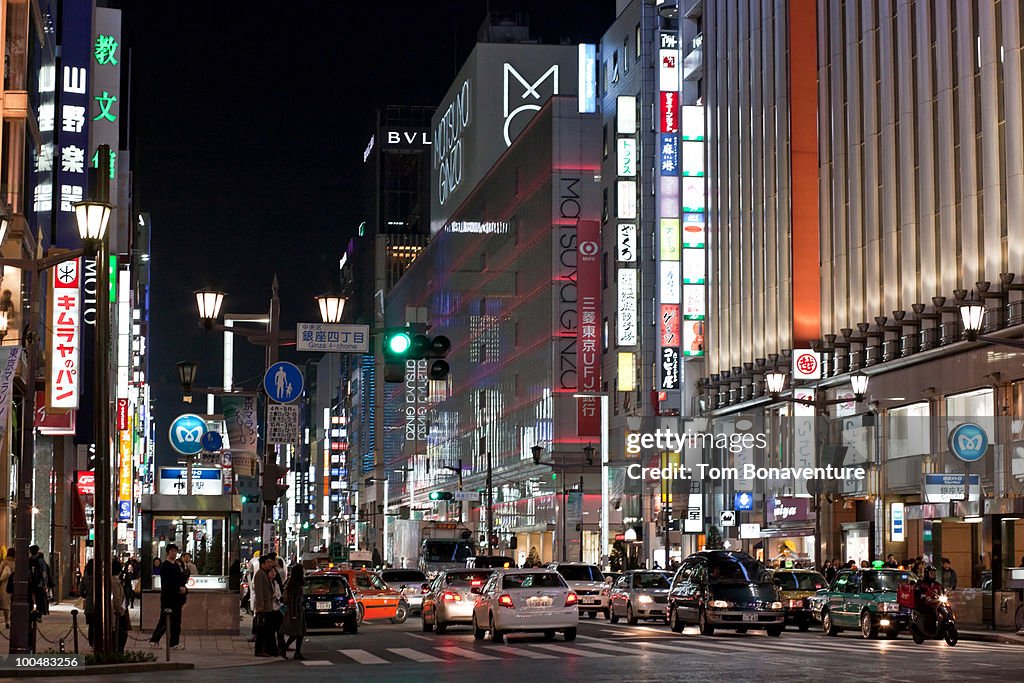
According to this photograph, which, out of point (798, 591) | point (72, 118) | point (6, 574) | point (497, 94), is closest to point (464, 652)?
point (6, 574)

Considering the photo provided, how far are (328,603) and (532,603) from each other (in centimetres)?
807

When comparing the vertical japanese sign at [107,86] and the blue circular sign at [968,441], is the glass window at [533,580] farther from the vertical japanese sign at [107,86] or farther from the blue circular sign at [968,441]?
the vertical japanese sign at [107,86]

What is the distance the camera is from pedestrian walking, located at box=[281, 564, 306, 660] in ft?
98.1

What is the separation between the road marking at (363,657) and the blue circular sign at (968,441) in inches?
771

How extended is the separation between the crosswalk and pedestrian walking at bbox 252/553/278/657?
0.91 meters

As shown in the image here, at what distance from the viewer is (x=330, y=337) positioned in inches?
1244

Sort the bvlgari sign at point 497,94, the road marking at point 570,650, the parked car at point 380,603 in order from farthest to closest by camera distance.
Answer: the bvlgari sign at point 497,94 < the parked car at point 380,603 < the road marking at point 570,650

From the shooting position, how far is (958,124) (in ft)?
186

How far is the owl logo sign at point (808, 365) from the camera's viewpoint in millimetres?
67625

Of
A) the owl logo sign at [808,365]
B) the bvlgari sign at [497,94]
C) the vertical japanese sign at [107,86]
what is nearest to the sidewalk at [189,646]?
the vertical japanese sign at [107,86]

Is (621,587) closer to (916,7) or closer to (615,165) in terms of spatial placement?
(916,7)

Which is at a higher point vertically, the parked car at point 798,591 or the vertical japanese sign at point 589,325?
the vertical japanese sign at point 589,325

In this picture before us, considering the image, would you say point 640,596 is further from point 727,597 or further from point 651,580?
point 727,597

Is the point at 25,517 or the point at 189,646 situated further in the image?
the point at 189,646
